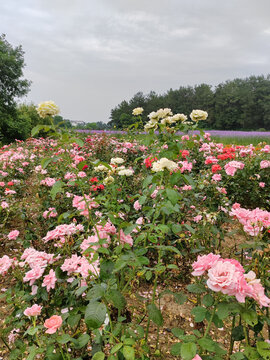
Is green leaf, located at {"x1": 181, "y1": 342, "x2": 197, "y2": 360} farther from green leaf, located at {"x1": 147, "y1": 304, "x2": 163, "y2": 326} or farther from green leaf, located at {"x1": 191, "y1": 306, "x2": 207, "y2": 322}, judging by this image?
green leaf, located at {"x1": 147, "y1": 304, "x2": 163, "y2": 326}

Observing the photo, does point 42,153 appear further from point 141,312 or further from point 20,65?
A: point 20,65

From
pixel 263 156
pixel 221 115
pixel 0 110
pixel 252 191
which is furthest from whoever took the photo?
pixel 221 115

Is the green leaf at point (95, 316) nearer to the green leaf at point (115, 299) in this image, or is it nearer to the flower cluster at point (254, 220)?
the green leaf at point (115, 299)

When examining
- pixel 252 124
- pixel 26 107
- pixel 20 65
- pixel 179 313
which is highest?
pixel 20 65

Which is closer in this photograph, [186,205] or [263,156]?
[186,205]

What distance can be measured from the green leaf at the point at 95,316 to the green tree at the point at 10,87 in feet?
74.6

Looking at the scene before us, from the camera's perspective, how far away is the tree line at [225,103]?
34.5 m

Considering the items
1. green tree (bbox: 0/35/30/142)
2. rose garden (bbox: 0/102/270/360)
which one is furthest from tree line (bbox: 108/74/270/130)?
rose garden (bbox: 0/102/270/360)

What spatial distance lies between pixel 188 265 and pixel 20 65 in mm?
26772

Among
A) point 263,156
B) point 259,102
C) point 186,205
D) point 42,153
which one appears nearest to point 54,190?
point 186,205

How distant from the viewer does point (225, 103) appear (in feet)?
113

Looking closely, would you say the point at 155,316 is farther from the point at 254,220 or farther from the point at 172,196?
the point at 254,220

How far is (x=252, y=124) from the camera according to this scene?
35.0m

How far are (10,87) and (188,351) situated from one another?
89.7 ft
